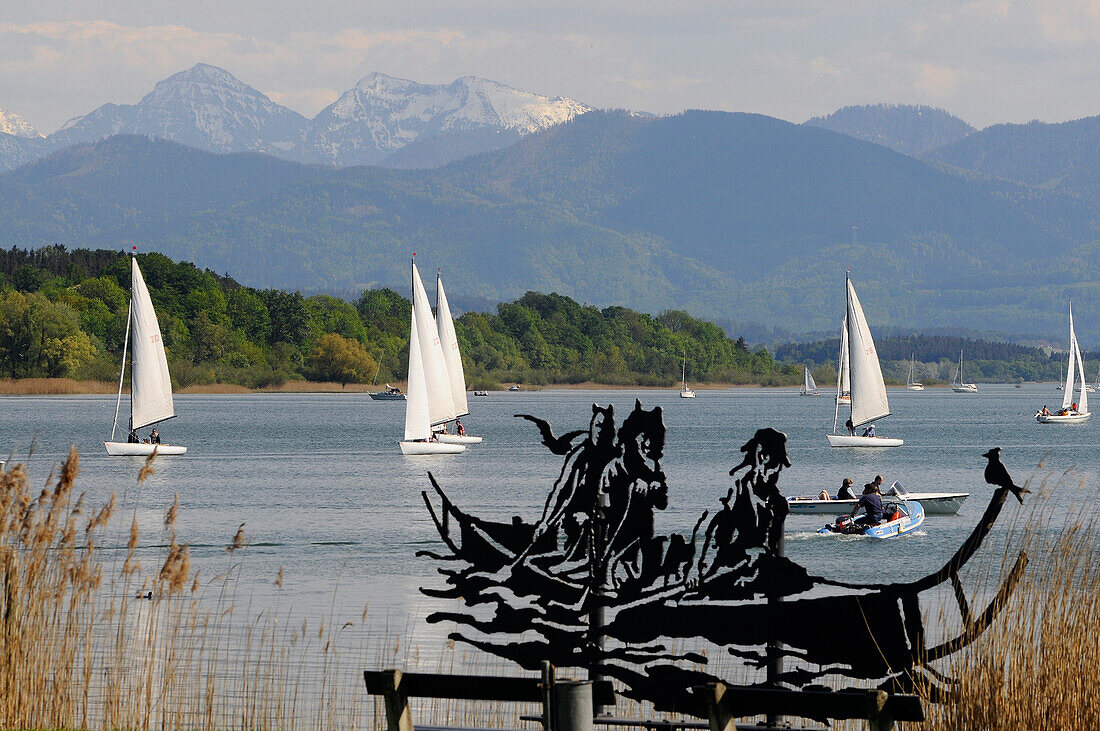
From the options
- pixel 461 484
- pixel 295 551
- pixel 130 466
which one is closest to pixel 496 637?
pixel 295 551

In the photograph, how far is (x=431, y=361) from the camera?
6488 centimetres

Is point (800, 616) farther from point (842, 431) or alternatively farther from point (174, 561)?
point (842, 431)

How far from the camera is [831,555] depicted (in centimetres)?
3669

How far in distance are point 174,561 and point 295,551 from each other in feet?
85.2

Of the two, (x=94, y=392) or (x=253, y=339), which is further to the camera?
(x=253, y=339)

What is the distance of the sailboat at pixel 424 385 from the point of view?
61.8 meters

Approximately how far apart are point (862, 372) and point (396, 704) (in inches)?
2390

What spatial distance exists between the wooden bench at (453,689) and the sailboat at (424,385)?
52.5 m

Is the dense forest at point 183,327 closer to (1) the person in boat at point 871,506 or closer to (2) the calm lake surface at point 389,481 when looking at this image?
(2) the calm lake surface at point 389,481

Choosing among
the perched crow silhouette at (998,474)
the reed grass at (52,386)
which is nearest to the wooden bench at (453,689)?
the perched crow silhouette at (998,474)

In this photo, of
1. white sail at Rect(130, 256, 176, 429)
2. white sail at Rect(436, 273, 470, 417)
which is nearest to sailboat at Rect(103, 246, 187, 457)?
white sail at Rect(130, 256, 176, 429)

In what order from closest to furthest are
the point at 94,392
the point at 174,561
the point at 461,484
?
1. the point at 174,561
2. the point at 461,484
3. the point at 94,392

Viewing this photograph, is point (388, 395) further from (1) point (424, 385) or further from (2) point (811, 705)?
(2) point (811, 705)

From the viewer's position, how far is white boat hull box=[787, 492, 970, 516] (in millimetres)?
41406
